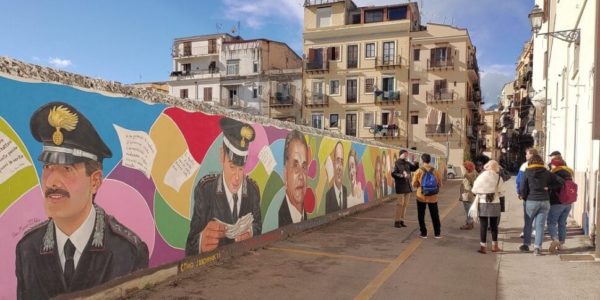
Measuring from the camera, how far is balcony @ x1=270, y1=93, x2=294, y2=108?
4847 centimetres

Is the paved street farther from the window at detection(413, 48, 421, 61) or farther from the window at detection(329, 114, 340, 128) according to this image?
the window at detection(329, 114, 340, 128)

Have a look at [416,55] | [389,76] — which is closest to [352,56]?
[389,76]

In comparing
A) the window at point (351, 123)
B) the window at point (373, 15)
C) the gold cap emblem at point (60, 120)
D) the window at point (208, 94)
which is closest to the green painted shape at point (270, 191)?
the gold cap emblem at point (60, 120)

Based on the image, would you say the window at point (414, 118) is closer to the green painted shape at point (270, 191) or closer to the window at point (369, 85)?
the window at point (369, 85)

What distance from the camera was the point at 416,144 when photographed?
146 feet

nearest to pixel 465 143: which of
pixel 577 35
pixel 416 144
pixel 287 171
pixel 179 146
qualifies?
pixel 416 144

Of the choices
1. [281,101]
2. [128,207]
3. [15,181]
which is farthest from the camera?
[281,101]

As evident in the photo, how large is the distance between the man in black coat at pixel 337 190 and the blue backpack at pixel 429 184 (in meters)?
2.33

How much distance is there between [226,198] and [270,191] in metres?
1.35

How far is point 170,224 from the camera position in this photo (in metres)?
5.28

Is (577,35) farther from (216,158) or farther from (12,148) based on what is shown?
(12,148)

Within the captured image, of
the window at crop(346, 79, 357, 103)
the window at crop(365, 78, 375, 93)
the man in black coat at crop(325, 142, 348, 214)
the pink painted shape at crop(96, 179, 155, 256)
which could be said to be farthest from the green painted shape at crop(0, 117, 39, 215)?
the window at crop(346, 79, 357, 103)

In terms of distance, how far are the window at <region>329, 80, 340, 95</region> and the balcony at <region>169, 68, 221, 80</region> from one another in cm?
1304

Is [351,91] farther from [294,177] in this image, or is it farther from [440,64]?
[294,177]
